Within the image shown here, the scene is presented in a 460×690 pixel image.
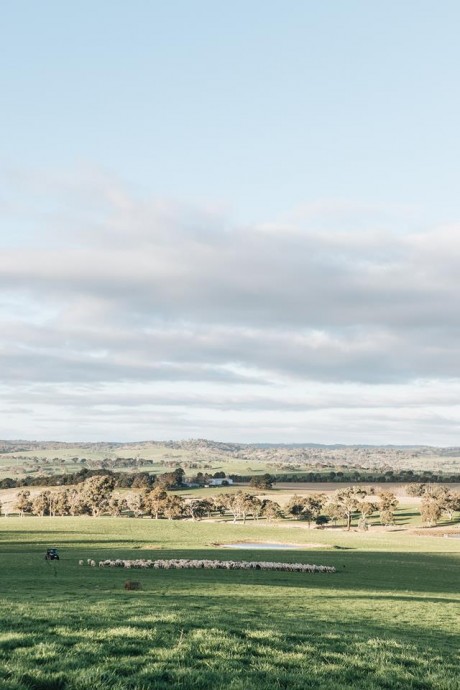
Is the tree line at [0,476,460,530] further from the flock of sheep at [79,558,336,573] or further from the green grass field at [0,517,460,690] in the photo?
the green grass field at [0,517,460,690]

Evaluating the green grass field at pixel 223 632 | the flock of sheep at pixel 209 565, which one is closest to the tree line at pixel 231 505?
the flock of sheep at pixel 209 565

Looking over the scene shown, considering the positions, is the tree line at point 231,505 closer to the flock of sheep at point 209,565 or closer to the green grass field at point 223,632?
the flock of sheep at point 209,565

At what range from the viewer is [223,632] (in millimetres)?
16797

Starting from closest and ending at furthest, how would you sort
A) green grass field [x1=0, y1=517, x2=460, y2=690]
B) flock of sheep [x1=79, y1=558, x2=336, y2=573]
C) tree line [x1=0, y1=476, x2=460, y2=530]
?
1. green grass field [x1=0, y1=517, x2=460, y2=690]
2. flock of sheep [x1=79, y1=558, x2=336, y2=573]
3. tree line [x1=0, y1=476, x2=460, y2=530]

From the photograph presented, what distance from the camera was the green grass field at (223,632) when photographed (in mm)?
12828

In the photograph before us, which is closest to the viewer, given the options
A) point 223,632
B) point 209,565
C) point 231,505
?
point 223,632

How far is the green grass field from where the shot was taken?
12828 millimetres

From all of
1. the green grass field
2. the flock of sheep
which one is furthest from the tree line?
the green grass field

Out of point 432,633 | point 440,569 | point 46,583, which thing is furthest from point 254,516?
point 432,633

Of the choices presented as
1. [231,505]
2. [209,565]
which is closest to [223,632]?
[209,565]

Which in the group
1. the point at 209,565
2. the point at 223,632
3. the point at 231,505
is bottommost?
the point at 231,505

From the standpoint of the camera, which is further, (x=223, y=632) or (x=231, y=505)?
(x=231, y=505)

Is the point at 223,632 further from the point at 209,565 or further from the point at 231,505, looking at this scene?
the point at 231,505

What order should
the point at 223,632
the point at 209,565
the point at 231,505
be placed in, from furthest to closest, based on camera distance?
the point at 231,505, the point at 209,565, the point at 223,632
